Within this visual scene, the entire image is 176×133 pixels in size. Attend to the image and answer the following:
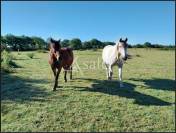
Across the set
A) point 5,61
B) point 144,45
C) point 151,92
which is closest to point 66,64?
point 151,92

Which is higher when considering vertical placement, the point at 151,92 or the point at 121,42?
the point at 121,42

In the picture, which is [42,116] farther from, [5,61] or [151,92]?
[5,61]

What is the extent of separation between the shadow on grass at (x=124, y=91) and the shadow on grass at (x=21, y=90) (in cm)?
159

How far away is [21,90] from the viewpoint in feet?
28.2

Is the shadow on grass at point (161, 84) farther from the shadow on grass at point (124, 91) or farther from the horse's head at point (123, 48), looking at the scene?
the horse's head at point (123, 48)

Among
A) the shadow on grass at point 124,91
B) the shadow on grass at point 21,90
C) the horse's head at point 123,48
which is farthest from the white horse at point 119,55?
the shadow on grass at point 21,90

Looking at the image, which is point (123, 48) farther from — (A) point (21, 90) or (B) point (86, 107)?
(A) point (21, 90)

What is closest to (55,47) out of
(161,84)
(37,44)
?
(161,84)

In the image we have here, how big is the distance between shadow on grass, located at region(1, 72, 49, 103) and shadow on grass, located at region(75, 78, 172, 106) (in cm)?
159

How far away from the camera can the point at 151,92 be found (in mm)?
8797

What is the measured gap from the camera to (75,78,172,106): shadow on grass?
7674mm

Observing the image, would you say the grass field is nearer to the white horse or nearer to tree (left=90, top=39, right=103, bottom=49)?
the white horse

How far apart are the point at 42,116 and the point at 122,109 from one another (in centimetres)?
216

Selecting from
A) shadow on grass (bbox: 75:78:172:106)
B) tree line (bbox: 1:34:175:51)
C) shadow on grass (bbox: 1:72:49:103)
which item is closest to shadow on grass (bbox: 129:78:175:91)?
shadow on grass (bbox: 75:78:172:106)
